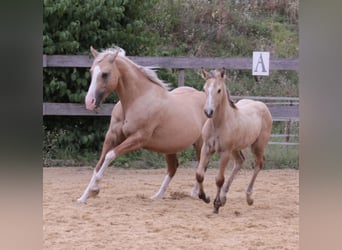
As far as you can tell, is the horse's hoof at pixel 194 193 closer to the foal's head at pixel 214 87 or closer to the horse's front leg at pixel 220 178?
the horse's front leg at pixel 220 178

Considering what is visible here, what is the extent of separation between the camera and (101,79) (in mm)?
3605

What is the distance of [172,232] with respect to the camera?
9.78ft

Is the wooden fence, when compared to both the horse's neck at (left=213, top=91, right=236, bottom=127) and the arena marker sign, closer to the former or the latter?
the arena marker sign

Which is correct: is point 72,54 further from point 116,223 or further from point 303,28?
point 303,28

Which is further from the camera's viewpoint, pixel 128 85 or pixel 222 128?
pixel 128 85

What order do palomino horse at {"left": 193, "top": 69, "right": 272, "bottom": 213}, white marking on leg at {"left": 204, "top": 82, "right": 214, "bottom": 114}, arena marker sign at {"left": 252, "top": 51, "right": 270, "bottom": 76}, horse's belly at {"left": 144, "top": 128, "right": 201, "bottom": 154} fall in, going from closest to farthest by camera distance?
1. white marking on leg at {"left": 204, "top": 82, "right": 214, "bottom": 114}
2. palomino horse at {"left": 193, "top": 69, "right": 272, "bottom": 213}
3. horse's belly at {"left": 144, "top": 128, "right": 201, "bottom": 154}
4. arena marker sign at {"left": 252, "top": 51, "right": 270, "bottom": 76}

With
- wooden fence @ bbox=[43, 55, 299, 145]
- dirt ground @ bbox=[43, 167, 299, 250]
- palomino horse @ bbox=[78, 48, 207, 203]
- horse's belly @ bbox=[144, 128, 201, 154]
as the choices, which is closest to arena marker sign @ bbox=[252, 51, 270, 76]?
wooden fence @ bbox=[43, 55, 299, 145]

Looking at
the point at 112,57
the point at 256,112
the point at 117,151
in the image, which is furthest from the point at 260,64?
the point at 117,151

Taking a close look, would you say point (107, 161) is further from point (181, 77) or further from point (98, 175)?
point (181, 77)

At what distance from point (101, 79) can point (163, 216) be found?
0.99 meters

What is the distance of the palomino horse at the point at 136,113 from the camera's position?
3650 millimetres

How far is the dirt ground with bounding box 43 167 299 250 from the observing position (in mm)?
2770
